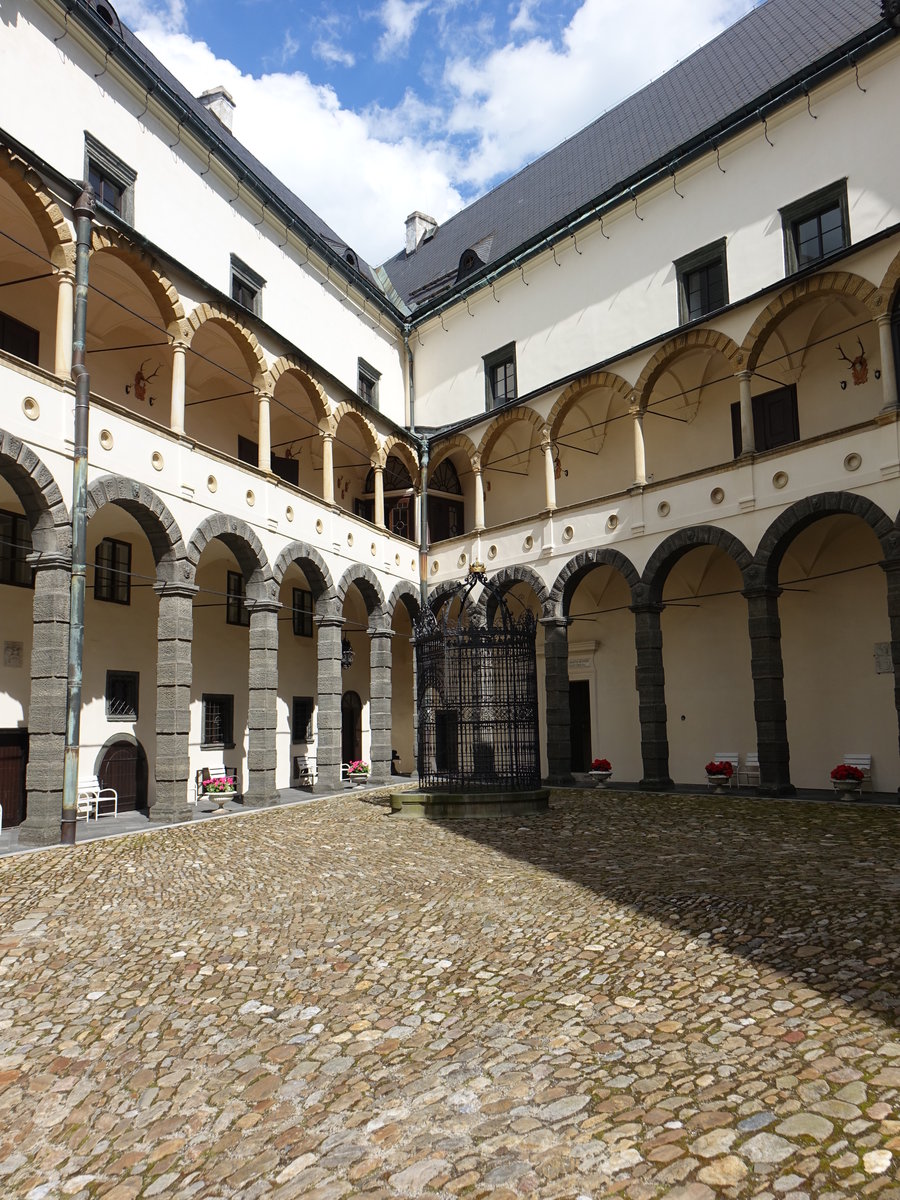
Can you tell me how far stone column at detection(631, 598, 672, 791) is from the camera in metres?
17.5

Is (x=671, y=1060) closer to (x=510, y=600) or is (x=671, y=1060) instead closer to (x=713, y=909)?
(x=713, y=909)

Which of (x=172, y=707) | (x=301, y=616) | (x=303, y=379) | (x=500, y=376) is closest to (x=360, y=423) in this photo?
(x=303, y=379)

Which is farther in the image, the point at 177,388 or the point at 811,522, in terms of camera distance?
the point at 811,522

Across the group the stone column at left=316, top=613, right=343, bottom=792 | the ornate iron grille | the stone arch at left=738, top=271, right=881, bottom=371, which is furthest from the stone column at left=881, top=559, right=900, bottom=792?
the stone column at left=316, top=613, right=343, bottom=792

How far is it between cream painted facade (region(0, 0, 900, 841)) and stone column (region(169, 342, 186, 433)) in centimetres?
7

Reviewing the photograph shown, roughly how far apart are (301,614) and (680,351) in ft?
36.7

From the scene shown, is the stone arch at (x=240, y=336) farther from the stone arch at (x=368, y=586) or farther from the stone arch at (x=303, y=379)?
the stone arch at (x=368, y=586)

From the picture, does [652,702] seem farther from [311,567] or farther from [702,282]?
[702,282]

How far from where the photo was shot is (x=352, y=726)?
78.0 feet

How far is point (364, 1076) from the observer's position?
14.5 ft

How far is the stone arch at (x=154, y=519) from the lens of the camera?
13281 mm

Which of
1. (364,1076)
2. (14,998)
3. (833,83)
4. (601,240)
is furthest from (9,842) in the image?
(833,83)

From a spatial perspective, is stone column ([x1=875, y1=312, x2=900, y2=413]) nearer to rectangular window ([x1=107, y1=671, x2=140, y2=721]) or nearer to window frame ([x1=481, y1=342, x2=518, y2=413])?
window frame ([x1=481, y1=342, x2=518, y2=413])

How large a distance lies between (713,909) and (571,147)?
2411 centimetres
